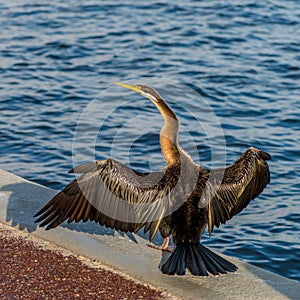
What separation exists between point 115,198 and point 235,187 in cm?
91

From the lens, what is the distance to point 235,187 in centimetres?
566

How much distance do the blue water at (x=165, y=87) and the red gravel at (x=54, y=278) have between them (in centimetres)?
219

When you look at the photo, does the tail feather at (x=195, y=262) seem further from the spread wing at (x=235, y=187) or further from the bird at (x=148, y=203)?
the spread wing at (x=235, y=187)

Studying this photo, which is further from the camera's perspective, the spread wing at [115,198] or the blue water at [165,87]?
the blue water at [165,87]

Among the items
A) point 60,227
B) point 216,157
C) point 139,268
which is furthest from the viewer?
point 216,157

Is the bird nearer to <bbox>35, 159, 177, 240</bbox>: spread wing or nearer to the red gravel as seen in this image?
<bbox>35, 159, 177, 240</bbox>: spread wing

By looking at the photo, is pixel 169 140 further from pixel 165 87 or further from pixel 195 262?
pixel 165 87

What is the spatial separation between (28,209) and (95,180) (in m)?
1.03

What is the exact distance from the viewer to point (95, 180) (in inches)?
211

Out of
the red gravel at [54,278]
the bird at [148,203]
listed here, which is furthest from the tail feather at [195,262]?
the red gravel at [54,278]

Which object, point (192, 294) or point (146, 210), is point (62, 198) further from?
point (192, 294)

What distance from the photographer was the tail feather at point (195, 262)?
507 cm

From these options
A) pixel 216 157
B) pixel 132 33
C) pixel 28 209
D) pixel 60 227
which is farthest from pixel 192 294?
pixel 132 33

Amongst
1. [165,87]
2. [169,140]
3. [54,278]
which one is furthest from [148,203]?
[165,87]
